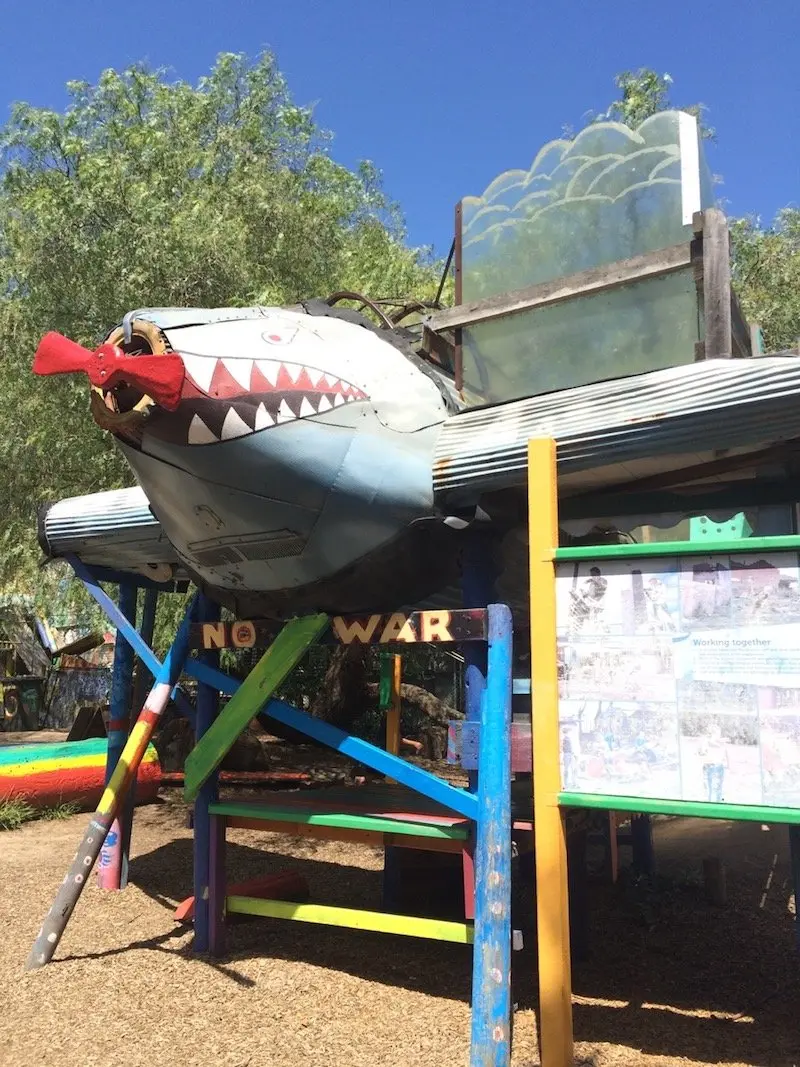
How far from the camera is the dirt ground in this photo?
11.7ft

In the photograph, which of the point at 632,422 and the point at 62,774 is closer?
the point at 632,422

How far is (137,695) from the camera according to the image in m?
8.85

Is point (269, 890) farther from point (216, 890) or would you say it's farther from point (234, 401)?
point (234, 401)

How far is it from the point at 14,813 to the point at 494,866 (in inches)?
252

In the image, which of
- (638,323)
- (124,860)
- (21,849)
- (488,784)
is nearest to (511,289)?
(638,323)

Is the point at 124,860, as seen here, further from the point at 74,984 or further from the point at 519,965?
the point at 519,965

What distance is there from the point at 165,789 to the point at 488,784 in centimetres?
767

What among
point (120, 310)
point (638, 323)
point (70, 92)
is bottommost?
point (638, 323)

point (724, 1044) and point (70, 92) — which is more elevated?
point (70, 92)

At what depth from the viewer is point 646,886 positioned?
247 inches

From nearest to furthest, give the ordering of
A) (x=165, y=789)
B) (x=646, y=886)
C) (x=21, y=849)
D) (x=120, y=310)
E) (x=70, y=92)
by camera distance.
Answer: (x=646, y=886) < (x=21, y=849) < (x=120, y=310) < (x=165, y=789) < (x=70, y=92)

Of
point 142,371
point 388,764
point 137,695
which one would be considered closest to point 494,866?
point 388,764

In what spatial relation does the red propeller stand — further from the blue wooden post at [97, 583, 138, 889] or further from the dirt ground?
the blue wooden post at [97, 583, 138, 889]

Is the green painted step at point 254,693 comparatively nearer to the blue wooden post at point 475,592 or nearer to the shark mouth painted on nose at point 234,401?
the blue wooden post at point 475,592
